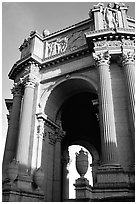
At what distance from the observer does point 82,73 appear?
1814cm

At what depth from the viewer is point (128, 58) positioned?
15758 mm

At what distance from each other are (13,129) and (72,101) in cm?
756

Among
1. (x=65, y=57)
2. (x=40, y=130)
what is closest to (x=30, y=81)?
(x=65, y=57)

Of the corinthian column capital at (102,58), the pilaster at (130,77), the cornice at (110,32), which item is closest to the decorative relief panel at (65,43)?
the cornice at (110,32)

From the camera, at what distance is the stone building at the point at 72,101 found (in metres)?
13.0

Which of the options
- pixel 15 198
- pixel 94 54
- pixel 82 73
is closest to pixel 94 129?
pixel 82 73

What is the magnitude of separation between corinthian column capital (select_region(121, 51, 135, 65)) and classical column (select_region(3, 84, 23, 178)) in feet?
31.2

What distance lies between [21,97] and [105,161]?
10437 mm

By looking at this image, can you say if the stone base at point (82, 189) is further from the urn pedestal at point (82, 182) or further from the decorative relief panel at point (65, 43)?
the decorative relief panel at point (65, 43)

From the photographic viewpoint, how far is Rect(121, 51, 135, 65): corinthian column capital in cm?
1569

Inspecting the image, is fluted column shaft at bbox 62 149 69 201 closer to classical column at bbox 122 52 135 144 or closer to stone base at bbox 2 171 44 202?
stone base at bbox 2 171 44 202

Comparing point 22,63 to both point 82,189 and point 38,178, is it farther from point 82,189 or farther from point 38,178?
point 82,189

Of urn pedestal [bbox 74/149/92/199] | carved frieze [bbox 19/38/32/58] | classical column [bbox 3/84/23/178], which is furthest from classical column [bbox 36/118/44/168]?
carved frieze [bbox 19/38/32/58]

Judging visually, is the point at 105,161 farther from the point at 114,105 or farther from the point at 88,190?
the point at 114,105
